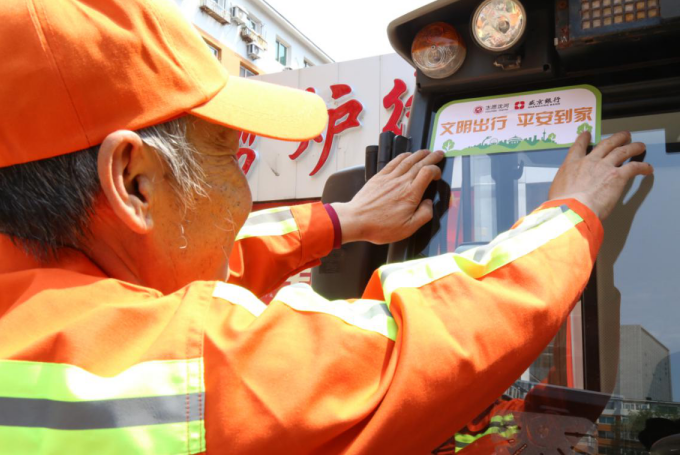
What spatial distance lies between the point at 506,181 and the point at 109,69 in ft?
3.46

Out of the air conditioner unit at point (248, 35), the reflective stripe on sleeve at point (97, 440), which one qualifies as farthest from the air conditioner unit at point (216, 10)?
the reflective stripe on sleeve at point (97, 440)

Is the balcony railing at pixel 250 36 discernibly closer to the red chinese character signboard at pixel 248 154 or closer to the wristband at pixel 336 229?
the red chinese character signboard at pixel 248 154

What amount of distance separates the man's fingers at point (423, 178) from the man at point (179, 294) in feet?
1.69

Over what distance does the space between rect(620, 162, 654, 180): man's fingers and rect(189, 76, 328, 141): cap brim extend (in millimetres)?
651

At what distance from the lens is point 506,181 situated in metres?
1.58

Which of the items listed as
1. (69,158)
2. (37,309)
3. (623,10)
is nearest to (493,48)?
(623,10)

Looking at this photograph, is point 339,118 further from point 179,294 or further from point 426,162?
point 179,294

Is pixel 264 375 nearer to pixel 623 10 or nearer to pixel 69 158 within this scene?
pixel 69 158

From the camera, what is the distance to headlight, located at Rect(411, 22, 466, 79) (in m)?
1.60

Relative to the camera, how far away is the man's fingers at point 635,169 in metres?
1.26

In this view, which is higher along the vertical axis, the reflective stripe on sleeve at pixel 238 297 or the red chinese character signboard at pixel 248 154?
the red chinese character signboard at pixel 248 154

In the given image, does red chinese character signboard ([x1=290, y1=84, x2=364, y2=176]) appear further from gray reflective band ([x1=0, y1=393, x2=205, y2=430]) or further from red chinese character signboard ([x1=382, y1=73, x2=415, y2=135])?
gray reflective band ([x1=0, y1=393, x2=205, y2=430])

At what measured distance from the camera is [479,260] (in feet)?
3.14

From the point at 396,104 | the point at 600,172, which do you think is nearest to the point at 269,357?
the point at 600,172
